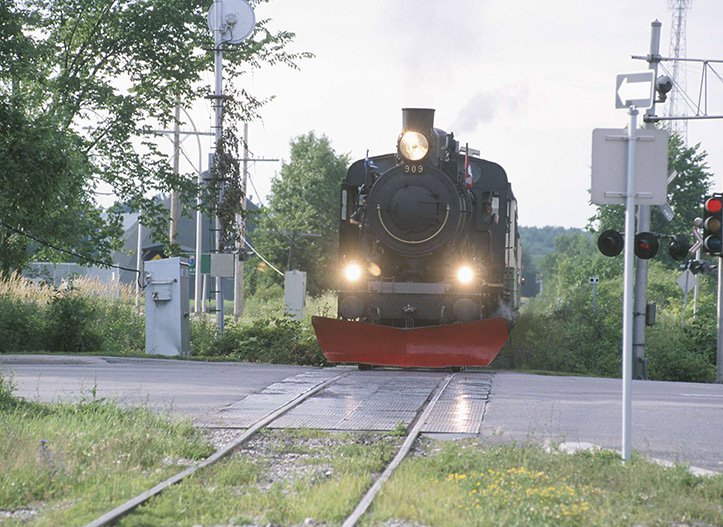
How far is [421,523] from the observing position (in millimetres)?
7785

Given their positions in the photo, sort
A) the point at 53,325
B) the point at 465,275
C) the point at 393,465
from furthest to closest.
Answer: the point at 53,325
the point at 465,275
the point at 393,465

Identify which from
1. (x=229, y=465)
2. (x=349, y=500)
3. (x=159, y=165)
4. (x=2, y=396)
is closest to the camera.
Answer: (x=349, y=500)

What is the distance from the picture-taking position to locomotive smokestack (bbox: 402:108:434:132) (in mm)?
17812

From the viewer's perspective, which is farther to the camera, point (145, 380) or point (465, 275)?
point (465, 275)

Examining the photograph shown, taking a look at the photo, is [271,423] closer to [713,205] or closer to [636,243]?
[636,243]

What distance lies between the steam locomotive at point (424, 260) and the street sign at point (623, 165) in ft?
23.6

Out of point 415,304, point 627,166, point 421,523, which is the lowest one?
point 421,523

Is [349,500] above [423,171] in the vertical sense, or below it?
below

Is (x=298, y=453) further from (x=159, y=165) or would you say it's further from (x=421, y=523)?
(x=159, y=165)

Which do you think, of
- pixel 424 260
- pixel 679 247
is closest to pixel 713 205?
pixel 679 247

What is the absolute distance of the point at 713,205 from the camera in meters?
17.0

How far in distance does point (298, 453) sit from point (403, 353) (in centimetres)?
807

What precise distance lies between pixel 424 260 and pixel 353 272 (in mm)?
1165

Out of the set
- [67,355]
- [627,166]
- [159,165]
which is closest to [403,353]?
[67,355]
